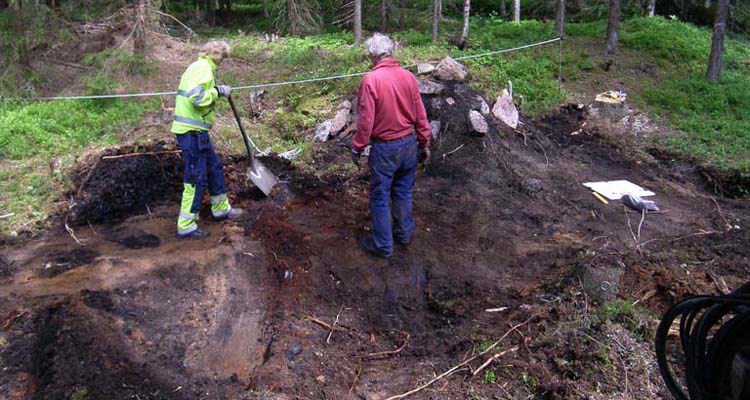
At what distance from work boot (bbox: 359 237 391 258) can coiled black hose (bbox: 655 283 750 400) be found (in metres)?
3.15

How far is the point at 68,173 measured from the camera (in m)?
6.69

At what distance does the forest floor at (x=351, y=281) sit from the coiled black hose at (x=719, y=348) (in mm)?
1155

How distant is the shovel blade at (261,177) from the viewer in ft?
21.2

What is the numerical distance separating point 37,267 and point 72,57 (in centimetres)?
696

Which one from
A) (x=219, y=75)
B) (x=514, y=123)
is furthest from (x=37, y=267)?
(x=514, y=123)

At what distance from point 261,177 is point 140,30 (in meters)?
5.23

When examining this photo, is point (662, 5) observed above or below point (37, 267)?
above

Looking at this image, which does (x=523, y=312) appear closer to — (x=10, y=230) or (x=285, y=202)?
(x=285, y=202)

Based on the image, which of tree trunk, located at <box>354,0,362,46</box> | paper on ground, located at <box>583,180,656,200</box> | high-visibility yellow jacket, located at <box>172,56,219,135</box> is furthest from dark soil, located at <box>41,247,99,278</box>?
tree trunk, located at <box>354,0,362,46</box>

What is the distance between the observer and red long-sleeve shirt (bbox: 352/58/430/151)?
192 inches

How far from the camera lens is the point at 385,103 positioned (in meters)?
4.93

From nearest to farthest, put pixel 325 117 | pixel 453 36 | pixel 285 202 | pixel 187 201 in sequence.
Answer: pixel 187 201, pixel 285 202, pixel 325 117, pixel 453 36

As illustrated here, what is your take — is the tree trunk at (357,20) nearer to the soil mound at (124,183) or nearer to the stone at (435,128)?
the stone at (435,128)

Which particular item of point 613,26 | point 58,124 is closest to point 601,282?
point 58,124
